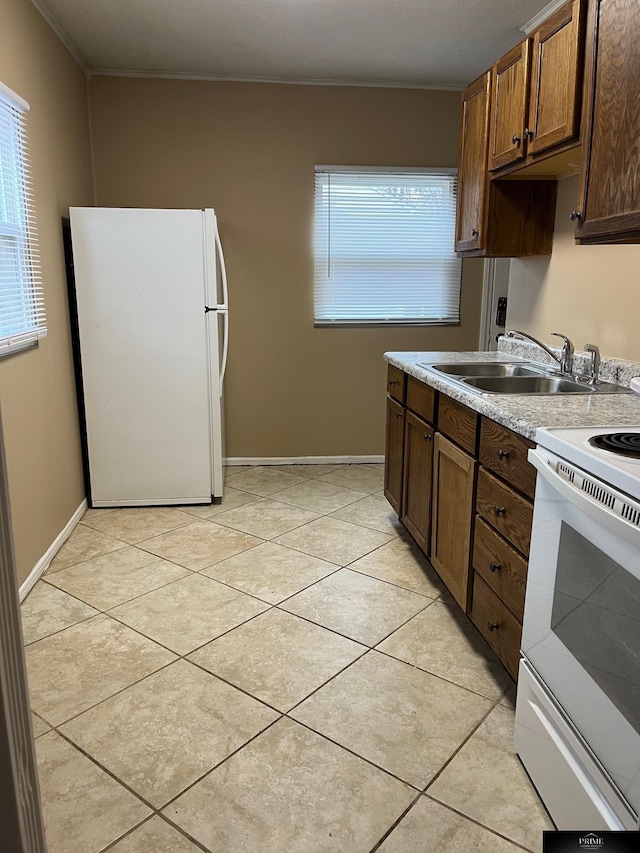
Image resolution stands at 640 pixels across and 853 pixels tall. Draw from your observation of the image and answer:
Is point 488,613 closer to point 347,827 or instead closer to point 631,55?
point 347,827

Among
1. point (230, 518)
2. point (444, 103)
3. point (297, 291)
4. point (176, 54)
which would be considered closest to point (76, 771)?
point (230, 518)

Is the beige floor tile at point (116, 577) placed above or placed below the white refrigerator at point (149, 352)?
below

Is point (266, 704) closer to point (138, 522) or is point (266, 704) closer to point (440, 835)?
point (440, 835)

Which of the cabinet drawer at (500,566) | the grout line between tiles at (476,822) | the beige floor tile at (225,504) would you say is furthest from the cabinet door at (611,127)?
the beige floor tile at (225,504)

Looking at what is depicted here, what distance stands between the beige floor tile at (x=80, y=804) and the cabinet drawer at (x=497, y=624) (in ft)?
3.51

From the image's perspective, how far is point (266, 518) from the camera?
11.5 ft

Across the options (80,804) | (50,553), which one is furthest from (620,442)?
(50,553)

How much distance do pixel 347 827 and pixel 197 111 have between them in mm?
3991

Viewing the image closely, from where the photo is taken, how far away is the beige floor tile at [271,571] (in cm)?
269

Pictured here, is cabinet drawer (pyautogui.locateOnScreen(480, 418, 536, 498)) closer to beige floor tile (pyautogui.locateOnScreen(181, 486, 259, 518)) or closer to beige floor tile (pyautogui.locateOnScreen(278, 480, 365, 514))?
beige floor tile (pyautogui.locateOnScreen(278, 480, 365, 514))

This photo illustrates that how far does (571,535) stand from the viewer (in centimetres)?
140

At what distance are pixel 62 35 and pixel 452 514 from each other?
3171 mm

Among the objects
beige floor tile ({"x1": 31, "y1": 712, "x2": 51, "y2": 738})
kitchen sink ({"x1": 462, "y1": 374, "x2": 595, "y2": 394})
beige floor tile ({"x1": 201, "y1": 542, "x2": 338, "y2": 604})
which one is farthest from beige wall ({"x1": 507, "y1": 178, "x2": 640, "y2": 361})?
beige floor tile ({"x1": 31, "y1": 712, "x2": 51, "y2": 738})

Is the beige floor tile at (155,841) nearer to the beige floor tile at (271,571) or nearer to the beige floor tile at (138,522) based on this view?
the beige floor tile at (271,571)
